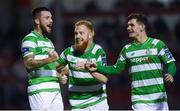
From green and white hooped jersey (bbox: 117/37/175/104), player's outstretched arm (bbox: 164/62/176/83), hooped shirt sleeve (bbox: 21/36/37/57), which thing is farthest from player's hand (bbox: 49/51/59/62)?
player's outstretched arm (bbox: 164/62/176/83)

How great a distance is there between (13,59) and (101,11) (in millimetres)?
2421

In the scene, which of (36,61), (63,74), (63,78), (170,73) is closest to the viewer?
(36,61)

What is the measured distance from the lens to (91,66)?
1019 centimetres

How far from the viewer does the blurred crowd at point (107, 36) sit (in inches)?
671

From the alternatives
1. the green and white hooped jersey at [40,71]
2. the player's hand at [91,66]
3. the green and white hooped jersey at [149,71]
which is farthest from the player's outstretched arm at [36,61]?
the green and white hooped jersey at [149,71]

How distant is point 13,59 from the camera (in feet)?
60.5

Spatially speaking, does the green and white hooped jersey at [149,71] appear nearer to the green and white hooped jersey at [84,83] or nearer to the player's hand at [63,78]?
the green and white hooped jersey at [84,83]

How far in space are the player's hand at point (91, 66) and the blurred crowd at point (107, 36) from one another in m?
6.24

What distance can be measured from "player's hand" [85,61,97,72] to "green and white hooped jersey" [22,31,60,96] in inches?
23.1

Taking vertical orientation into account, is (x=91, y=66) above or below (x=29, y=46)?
below

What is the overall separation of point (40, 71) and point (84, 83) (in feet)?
2.00

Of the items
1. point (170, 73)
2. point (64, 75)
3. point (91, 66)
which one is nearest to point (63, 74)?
point (64, 75)

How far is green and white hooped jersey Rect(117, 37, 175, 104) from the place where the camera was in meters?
10.4

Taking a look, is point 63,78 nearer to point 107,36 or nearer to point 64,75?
point 64,75
